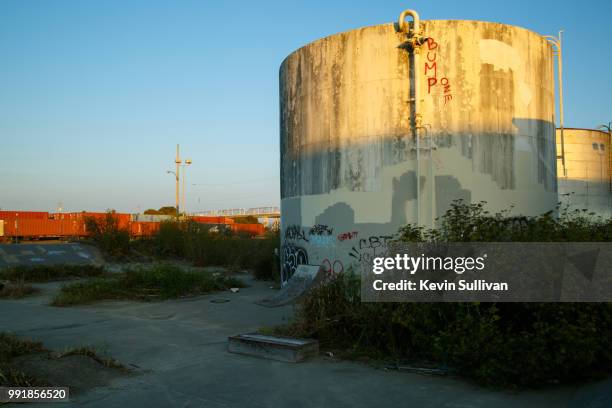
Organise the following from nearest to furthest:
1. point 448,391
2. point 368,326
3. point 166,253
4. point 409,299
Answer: point 448,391 → point 409,299 → point 368,326 → point 166,253

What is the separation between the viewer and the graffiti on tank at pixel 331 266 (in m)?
13.0

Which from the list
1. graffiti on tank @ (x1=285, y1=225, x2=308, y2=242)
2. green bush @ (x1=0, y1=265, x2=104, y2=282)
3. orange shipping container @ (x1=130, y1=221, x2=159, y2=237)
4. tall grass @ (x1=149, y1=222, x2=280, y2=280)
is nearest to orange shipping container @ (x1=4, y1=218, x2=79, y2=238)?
orange shipping container @ (x1=130, y1=221, x2=159, y2=237)

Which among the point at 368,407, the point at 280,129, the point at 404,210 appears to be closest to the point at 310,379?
the point at 368,407

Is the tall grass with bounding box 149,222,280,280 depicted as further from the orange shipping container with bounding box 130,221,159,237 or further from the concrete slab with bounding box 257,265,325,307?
the concrete slab with bounding box 257,265,325,307

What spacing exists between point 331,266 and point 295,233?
1874mm

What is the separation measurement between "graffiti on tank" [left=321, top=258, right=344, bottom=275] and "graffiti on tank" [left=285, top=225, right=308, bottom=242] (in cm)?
99

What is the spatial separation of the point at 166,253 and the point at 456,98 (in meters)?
22.4

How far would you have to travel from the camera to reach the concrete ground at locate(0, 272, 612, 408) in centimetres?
580

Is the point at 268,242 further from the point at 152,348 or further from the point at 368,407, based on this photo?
the point at 368,407

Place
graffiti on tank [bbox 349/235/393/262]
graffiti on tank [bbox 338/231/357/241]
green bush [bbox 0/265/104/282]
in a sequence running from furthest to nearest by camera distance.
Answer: green bush [bbox 0/265/104/282] → graffiti on tank [bbox 338/231/357/241] → graffiti on tank [bbox 349/235/393/262]

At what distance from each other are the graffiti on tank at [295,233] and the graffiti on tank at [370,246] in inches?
75.4

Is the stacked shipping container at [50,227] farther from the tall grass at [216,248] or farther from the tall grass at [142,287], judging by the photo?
the tall grass at [142,287]

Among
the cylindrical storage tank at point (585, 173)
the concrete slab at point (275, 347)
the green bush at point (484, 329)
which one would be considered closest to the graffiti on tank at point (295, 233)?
the green bush at point (484, 329)

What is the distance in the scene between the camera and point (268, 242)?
23.5m
